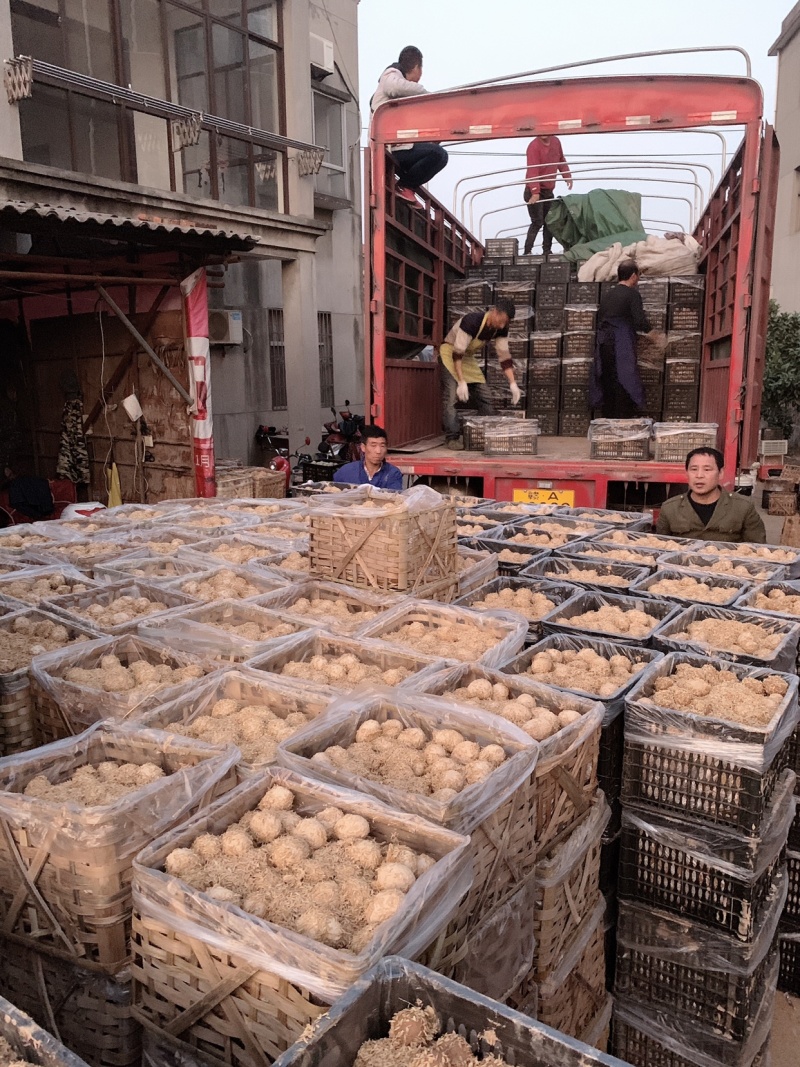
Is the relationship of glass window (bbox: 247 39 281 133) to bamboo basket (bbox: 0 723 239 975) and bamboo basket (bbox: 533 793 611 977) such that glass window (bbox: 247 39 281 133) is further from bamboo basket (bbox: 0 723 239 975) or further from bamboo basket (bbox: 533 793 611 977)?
bamboo basket (bbox: 0 723 239 975)

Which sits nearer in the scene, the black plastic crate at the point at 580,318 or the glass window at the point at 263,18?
the black plastic crate at the point at 580,318

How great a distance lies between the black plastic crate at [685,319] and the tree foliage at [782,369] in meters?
7.41

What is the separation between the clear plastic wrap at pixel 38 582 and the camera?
150 inches

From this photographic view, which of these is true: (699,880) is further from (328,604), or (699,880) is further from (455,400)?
(455,400)

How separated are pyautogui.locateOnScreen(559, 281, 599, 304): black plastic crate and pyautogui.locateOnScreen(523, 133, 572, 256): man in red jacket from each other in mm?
2431

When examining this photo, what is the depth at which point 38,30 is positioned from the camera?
11.1 m

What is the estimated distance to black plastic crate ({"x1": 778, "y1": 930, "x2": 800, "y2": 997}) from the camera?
3.35 metres

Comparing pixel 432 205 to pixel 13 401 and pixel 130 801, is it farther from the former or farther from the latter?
pixel 130 801

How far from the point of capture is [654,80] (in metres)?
6.59

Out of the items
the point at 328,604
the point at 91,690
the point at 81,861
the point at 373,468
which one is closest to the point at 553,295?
the point at 373,468

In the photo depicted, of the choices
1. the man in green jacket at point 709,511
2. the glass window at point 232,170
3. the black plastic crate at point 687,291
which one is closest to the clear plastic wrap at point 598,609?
the man in green jacket at point 709,511

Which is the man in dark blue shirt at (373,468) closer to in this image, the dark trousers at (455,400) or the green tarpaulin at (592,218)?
the dark trousers at (455,400)

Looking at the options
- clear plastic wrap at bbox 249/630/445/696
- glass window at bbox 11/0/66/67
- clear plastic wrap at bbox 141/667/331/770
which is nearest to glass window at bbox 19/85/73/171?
glass window at bbox 11/0/66/67

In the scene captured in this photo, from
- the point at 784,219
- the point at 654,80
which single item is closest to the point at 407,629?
the point at 654,80
